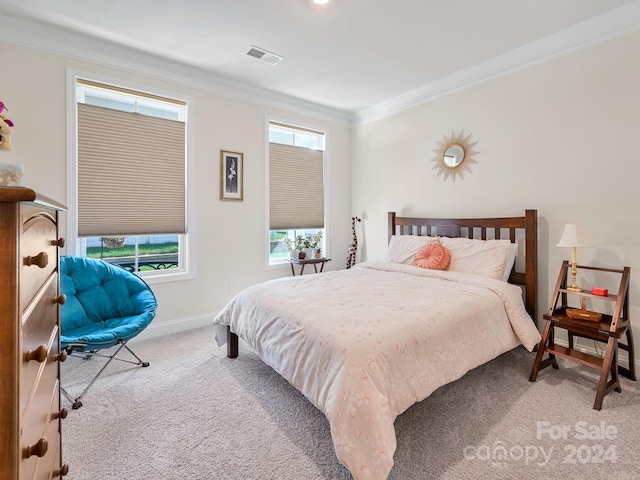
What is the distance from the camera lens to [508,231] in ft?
10.2

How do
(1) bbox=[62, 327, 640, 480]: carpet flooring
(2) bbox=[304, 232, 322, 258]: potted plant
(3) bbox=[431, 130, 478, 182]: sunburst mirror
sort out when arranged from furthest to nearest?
1. (2) bbox=[304, 232, 322, 258]: potted plant
2. (3) bbox=[431, 130, 478, 182]: sunburst mirror
3. (1) bbox=[62, 327, 640, 480]: carpet flooring

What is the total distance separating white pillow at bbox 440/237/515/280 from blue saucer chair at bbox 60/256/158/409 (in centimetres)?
276

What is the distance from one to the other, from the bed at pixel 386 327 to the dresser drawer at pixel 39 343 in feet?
3.59

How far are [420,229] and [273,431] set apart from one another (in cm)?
279

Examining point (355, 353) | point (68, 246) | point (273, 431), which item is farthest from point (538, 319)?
point (68, 246)

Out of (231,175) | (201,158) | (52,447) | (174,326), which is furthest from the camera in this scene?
(231,175)

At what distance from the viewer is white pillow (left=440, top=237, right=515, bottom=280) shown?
109 inches

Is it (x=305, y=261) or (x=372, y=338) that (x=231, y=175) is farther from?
(x=372, y=338)

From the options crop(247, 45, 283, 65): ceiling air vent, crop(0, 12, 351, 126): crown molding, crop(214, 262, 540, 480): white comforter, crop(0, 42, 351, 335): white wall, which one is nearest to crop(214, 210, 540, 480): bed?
crop(214, 262, 540, 480): white comforter

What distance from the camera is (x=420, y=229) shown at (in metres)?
3.82

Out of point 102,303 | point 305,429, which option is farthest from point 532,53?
point 102,303

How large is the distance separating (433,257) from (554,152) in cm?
139

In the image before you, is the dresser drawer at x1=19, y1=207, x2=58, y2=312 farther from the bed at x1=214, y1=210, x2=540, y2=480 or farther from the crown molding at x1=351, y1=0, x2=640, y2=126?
the crown molding at x1=351, y1=0, x2=640, y2=126

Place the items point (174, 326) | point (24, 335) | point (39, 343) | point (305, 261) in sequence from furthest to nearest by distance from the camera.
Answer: point (305, 261), point (174, 326), point (39, 343), point (24, 335)
